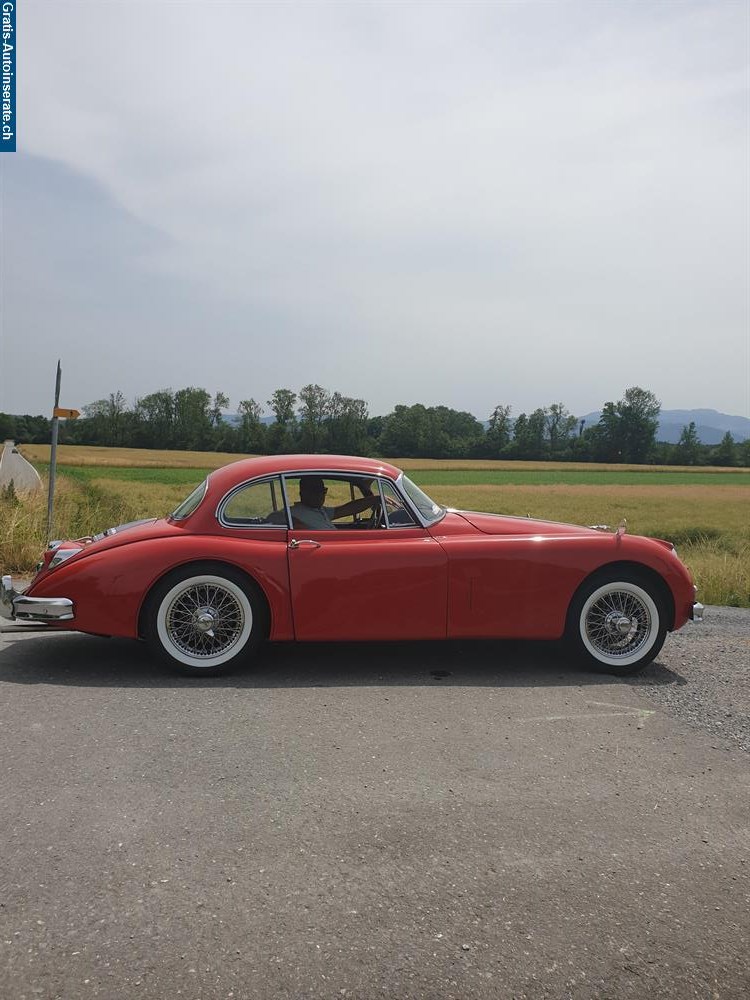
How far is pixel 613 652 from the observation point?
526 cm

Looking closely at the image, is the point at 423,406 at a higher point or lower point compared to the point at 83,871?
higher

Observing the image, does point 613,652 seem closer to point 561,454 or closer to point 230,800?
point 230,800

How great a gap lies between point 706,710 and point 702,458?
70.9 m

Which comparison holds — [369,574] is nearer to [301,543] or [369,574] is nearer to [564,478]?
[301,543]

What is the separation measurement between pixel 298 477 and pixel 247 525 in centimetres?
49

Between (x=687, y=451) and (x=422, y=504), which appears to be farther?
(x=687, y=451)

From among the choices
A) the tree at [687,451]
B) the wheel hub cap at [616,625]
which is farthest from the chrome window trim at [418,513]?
the tree at [687,451]

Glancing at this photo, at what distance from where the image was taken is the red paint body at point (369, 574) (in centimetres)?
488

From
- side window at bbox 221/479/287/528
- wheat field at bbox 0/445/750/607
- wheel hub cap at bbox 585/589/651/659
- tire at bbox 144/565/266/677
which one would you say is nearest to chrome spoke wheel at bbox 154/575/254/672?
tire at bbox 144/565/266/677

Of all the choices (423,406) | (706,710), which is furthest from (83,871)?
(423,406)

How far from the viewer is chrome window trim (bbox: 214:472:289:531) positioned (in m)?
5.16

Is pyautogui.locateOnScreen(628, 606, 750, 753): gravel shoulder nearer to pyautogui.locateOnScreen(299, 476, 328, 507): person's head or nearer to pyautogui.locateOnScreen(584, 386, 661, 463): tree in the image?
pyautogui.locateOnScreen(299, 476, 328, 507): person's head

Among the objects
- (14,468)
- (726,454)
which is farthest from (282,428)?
(726,454)

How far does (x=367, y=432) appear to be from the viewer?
1361 inches
